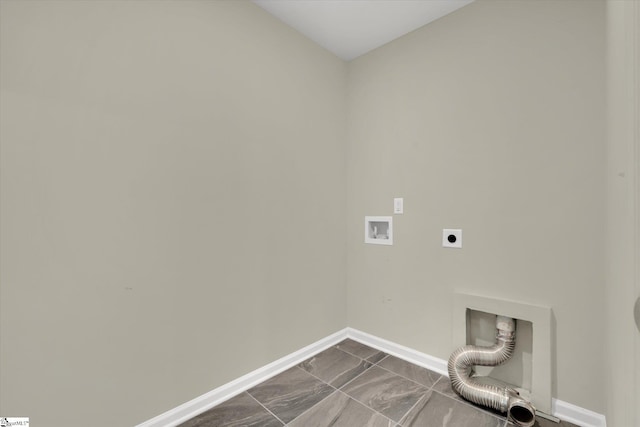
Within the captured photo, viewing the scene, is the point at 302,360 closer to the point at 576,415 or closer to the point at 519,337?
the point at 519,337

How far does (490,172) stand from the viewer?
66.9 inches

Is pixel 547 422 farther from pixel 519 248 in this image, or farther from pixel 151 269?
pixel 151 269

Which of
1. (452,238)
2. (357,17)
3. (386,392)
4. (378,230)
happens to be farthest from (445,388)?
(357,17)

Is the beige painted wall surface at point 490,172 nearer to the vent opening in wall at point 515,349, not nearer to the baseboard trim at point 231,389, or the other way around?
the vent opening in wall at point 515,349

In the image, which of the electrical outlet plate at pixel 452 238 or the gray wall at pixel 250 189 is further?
the electrical outlet plate at pixel 452 238

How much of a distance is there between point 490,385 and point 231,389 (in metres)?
1.58

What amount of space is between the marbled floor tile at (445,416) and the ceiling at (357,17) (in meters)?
2.56

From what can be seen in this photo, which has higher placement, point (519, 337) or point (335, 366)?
point (519, 337)

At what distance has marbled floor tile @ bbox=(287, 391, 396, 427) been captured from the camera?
1421 mm

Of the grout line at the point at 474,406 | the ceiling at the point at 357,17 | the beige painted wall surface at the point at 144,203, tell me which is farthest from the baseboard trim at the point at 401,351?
the ceiling at the point at 357,17

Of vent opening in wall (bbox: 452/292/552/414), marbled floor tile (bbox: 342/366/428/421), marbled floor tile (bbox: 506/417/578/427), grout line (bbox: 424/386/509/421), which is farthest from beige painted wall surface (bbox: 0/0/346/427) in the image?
marbled floor tile (bbox: 506/417/578/427)

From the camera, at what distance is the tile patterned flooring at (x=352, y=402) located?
4.71 feet

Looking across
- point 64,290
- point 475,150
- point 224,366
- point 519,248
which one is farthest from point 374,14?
point 224,366

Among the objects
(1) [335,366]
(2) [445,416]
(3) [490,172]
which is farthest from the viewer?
(1) [335,366]
